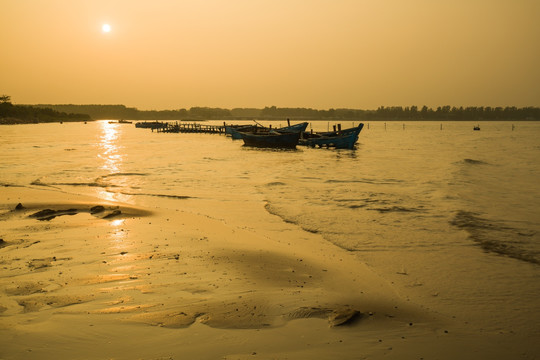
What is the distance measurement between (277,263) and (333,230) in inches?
131

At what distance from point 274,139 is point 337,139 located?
7.09 metres

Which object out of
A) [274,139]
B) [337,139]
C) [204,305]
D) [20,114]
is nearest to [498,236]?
[204,305]

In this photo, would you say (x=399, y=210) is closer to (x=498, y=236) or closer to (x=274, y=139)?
(x=498, y=236)

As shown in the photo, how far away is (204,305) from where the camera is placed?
5.33m

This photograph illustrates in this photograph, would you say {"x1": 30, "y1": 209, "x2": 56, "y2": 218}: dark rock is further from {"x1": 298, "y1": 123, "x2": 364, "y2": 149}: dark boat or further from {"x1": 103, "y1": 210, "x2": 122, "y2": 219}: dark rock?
{"x1": 298, "y1": 123, "x2": 364, "y2": 149}: dark boat

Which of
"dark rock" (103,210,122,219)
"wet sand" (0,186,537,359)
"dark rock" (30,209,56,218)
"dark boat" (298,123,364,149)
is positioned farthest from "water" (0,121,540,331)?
"dark boat" (298,123,364,149)

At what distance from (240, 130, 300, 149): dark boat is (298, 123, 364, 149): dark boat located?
4464 mm

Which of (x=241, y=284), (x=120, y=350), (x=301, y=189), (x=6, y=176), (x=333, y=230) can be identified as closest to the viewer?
(x=120, y=350)

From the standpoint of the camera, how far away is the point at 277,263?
7.39 meters

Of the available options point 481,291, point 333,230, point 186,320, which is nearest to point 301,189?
point 333,230

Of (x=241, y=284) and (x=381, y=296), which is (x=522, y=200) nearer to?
(x=381, y=296)

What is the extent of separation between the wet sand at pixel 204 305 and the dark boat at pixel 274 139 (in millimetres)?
36354

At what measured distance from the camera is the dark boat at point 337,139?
155ft

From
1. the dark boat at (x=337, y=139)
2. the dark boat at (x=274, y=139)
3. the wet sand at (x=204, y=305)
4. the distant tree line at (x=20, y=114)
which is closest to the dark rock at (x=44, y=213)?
the wet sand at (x=204, y=305)
